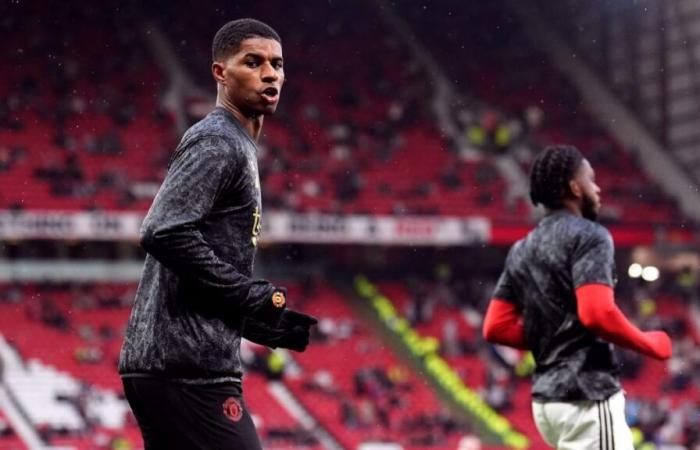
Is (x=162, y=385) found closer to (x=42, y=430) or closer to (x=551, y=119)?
(x=42, y=430)

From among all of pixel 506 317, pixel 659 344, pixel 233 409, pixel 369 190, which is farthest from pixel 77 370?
pixel 233 409

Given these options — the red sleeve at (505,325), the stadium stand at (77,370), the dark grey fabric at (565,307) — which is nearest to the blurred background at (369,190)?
the stadium stand at (77,370)

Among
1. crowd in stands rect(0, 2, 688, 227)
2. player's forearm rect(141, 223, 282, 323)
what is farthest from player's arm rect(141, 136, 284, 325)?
crowd in stands rect(0, 2, 688, 227)

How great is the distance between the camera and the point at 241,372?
3.51 metres

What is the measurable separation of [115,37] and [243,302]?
2610cm

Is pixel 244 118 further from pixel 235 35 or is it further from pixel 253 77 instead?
pixel 235 35

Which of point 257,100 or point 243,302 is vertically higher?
point 257,100

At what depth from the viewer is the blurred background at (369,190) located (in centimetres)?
2262

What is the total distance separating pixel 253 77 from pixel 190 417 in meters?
0.98

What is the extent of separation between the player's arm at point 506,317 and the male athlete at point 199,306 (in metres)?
1.61

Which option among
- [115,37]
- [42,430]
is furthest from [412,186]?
[42,430]

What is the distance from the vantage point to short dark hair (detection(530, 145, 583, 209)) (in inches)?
189

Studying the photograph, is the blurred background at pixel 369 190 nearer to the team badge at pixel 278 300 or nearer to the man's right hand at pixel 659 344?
the man's right hand at pixel 659 344

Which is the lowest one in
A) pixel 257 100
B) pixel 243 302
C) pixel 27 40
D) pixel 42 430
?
pixel 42 430
